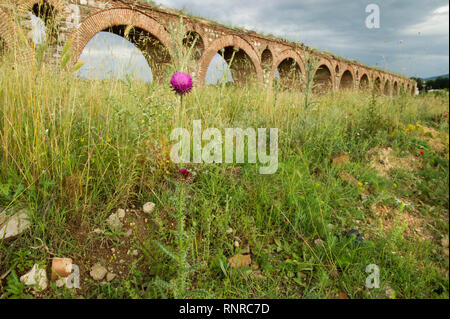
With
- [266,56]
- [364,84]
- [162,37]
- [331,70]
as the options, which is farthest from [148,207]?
[331,70]

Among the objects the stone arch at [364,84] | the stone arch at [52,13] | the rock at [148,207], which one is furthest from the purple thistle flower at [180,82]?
the stone arch at [364,84]

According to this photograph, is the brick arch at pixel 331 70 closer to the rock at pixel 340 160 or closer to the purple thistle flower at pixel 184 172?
the rock at pixel 340 160

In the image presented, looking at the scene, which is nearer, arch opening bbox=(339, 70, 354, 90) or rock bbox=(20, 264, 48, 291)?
rock bbox=(20, 264, 48, 291)

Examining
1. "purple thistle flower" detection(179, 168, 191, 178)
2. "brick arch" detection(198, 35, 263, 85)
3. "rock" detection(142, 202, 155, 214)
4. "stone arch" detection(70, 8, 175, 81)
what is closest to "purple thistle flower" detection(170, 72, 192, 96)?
"purple thistle flower" detection(179, 168, 191, 178)

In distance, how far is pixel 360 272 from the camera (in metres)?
1.43

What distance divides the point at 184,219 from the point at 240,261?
0.44m

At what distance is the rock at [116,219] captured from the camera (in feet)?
5.10

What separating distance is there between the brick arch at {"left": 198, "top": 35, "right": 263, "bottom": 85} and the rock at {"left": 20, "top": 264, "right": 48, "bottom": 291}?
961 cm

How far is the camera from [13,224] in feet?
4.62

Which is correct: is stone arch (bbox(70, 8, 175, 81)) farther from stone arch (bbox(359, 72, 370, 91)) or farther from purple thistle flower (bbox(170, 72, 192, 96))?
purple thistle flower (bbox(170, 72, 192, 96))

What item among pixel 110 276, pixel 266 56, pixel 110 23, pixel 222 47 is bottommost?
pixel 110 276

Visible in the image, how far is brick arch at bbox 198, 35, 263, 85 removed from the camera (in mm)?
11269

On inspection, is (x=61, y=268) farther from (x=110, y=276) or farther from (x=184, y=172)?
(x=184, y=172)
